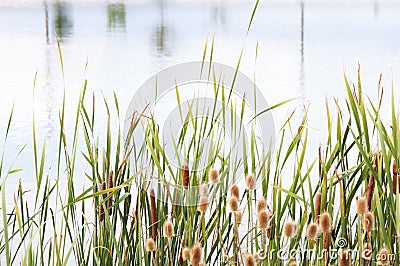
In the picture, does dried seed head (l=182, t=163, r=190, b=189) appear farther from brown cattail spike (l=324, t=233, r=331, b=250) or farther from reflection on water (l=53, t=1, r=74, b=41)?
reflection on water (l=53, t=1, r=74, b=41)

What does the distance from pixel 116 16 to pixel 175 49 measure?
2.98m

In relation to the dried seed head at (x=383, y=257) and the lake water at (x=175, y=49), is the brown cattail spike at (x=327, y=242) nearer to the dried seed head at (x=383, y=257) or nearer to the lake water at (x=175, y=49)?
the dried seed head at (x=383, y=257)

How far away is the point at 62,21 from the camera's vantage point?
27.1 ft

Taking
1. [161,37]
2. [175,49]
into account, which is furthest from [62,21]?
[175,49]

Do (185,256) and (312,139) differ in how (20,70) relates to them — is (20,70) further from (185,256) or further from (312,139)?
(185,256)

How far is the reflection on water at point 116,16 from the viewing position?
845 cm

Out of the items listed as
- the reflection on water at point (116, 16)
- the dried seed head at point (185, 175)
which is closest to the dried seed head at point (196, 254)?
the dried seed head at point (185, 175)

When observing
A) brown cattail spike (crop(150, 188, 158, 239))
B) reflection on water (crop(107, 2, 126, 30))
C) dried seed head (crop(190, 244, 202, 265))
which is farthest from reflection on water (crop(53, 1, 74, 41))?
dried seed head (crop(190, 244, 202, 265))

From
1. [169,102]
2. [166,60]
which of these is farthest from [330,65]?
[169,102]

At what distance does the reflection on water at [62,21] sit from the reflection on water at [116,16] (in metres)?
0.53

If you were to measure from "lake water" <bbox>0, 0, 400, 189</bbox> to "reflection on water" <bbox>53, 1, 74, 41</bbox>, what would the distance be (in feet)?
0.07

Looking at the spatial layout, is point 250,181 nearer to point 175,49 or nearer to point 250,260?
point 250,260

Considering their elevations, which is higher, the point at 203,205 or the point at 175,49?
the point at 175,49

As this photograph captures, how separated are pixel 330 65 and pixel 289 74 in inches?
21.1
